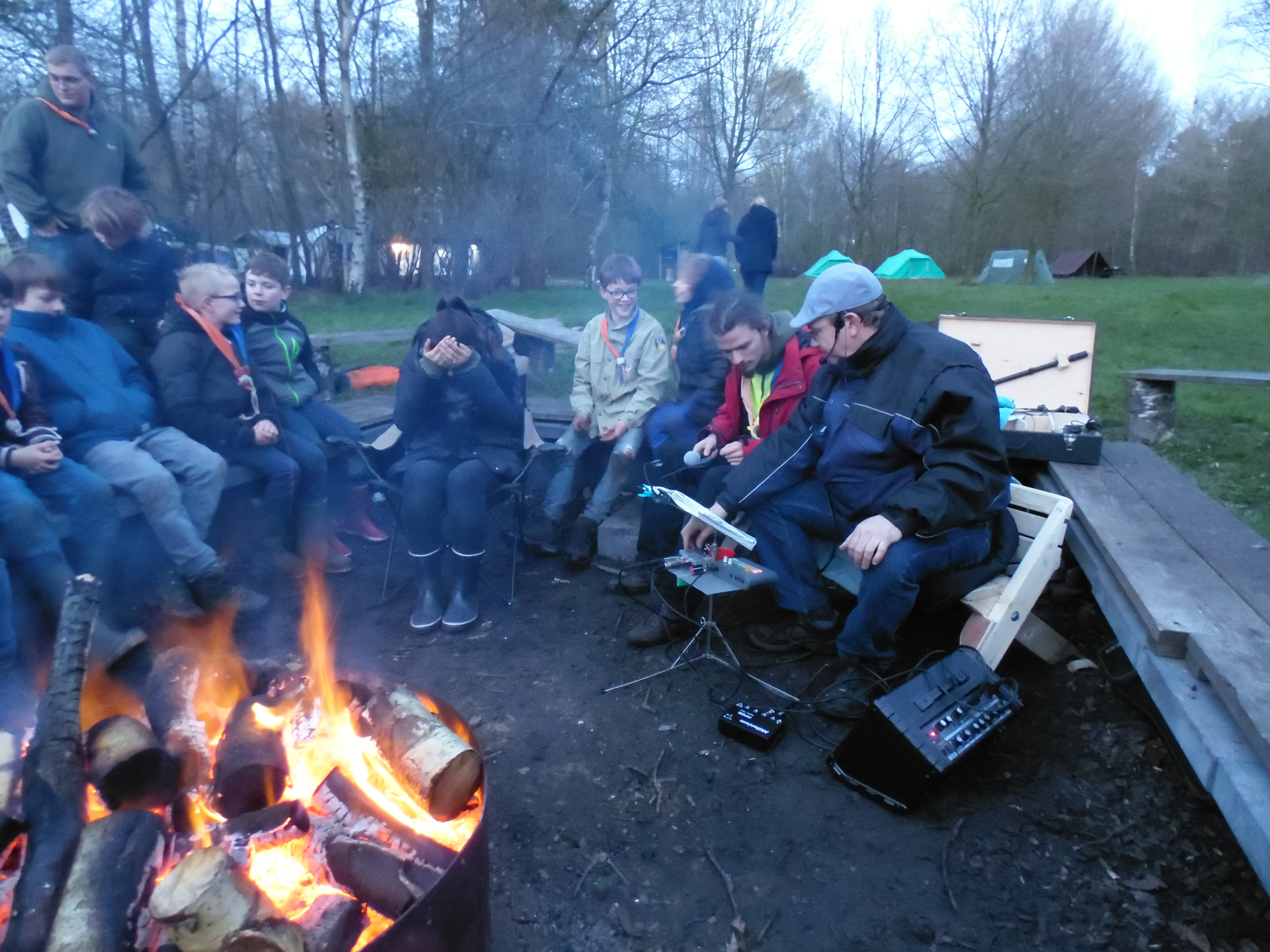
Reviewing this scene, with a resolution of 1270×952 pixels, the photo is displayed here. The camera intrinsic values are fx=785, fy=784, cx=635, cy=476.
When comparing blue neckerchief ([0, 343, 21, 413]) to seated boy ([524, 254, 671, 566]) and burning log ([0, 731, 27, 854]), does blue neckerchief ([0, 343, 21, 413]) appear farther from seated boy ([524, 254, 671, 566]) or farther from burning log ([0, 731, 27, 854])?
seated boy ([524, 254, 671, 566])

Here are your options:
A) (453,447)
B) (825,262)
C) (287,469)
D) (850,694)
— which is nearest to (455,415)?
(453,447)

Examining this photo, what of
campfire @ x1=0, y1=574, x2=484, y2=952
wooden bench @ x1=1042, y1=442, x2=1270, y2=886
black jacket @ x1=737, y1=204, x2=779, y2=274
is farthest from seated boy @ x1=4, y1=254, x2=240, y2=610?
black jacket @ x1=737, y1=204, x2=779, y2=274

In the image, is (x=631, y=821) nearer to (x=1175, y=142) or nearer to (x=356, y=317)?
(x=356, y=317)

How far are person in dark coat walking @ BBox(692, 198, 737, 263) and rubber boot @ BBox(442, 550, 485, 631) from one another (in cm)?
752

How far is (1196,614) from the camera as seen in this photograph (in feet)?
7.86

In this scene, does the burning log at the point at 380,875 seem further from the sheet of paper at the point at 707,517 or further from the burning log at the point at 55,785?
the sheet of paper at the point at 707,517

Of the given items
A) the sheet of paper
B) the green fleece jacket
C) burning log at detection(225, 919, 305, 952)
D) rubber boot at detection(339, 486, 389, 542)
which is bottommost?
rubber boot at detection(339, 486, 389, 542)

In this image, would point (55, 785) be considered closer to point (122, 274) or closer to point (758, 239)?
point (122, 274)

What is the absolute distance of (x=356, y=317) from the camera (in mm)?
12188

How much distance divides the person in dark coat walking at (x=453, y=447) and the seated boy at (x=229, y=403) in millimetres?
584

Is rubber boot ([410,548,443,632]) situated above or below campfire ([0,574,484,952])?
below

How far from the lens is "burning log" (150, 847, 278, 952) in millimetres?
1396

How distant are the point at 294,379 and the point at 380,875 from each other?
331 cm

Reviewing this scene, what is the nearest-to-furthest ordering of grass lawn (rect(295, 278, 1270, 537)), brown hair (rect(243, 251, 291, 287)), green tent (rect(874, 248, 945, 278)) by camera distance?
brown hair (rect(243, 251, 291, 287)) → grass lawn (rect(295, 278, 1270, 537)) → green tent (rect(874, 248, 945, 278))
